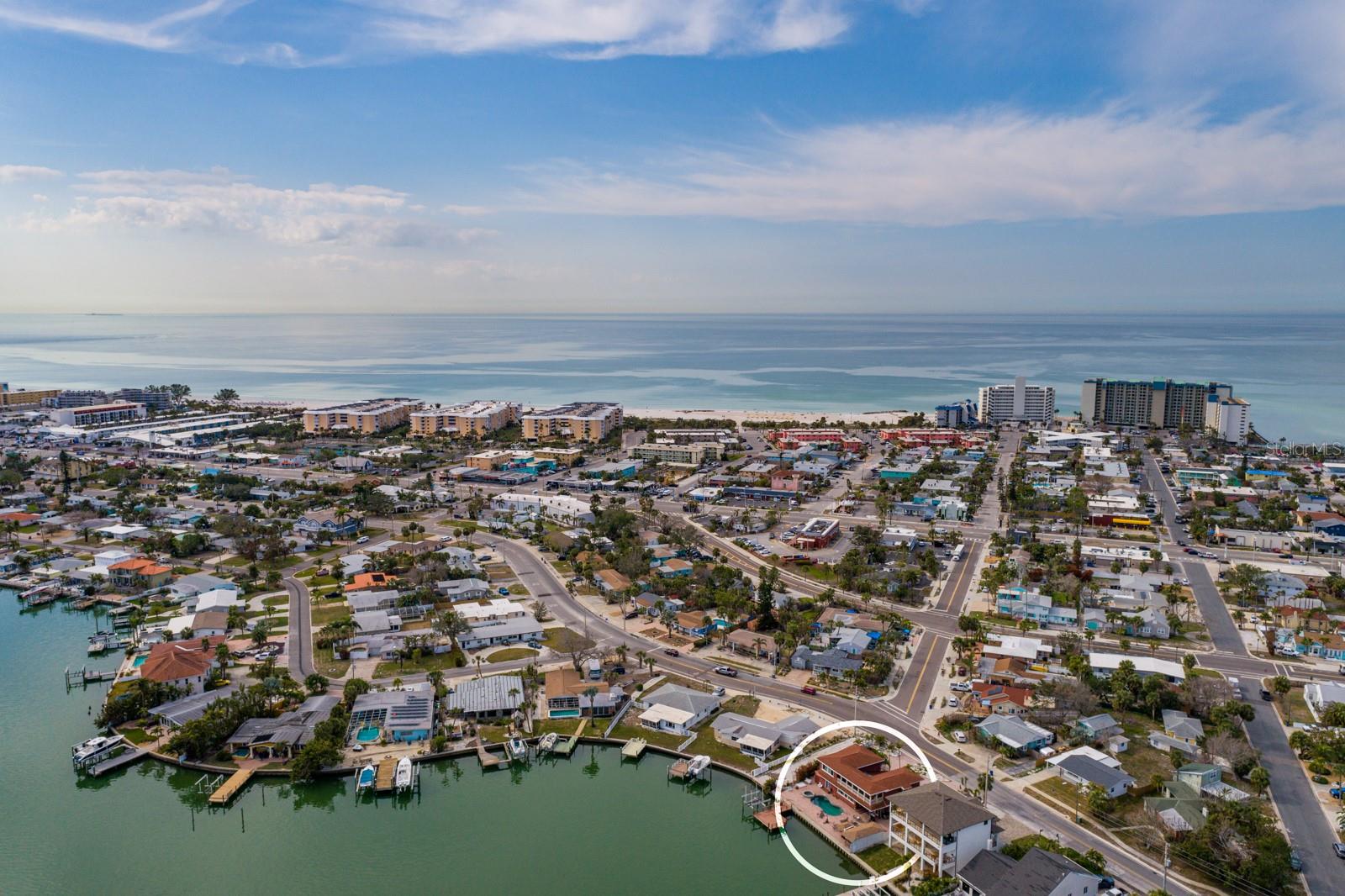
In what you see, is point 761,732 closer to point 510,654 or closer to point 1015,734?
point 1015,734

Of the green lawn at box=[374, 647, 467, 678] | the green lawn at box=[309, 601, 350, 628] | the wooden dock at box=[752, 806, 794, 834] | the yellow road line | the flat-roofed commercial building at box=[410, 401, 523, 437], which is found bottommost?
the wooden dock at box=[752, 806, 794, 834]

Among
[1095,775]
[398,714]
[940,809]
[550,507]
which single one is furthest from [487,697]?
[550,507]

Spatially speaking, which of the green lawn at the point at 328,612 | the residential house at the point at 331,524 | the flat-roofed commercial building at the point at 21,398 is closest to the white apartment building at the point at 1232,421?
the residential house at the point at 331,524

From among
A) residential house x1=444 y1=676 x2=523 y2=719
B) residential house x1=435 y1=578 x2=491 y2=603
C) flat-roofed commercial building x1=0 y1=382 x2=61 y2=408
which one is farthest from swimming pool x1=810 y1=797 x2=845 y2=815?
flat-roofed commercial building x1=0 y1=382 x2=61 y2=408

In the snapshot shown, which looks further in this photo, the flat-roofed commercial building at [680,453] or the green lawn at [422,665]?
the flat-roofed commercial building at [680,453]

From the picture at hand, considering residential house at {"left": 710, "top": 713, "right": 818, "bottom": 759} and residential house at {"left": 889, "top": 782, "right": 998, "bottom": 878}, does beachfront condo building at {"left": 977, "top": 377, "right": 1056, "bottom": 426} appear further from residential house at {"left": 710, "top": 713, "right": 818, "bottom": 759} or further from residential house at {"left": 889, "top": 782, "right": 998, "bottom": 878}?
residential house at {"left": 889, "top": 782, "right": 998, "bottom": 878}

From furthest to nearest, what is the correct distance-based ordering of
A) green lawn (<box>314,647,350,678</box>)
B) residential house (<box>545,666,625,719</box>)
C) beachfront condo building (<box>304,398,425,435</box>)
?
beachfront condo building (<box>304,398,425,435</box>) < green lawn (<box>314,647,350,678</box>) < residential house (<box>545,666,625,719</box>)

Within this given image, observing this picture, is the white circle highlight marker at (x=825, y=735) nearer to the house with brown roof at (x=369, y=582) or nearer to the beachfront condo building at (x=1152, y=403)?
the house with brown roof at (x=369, y=582)
